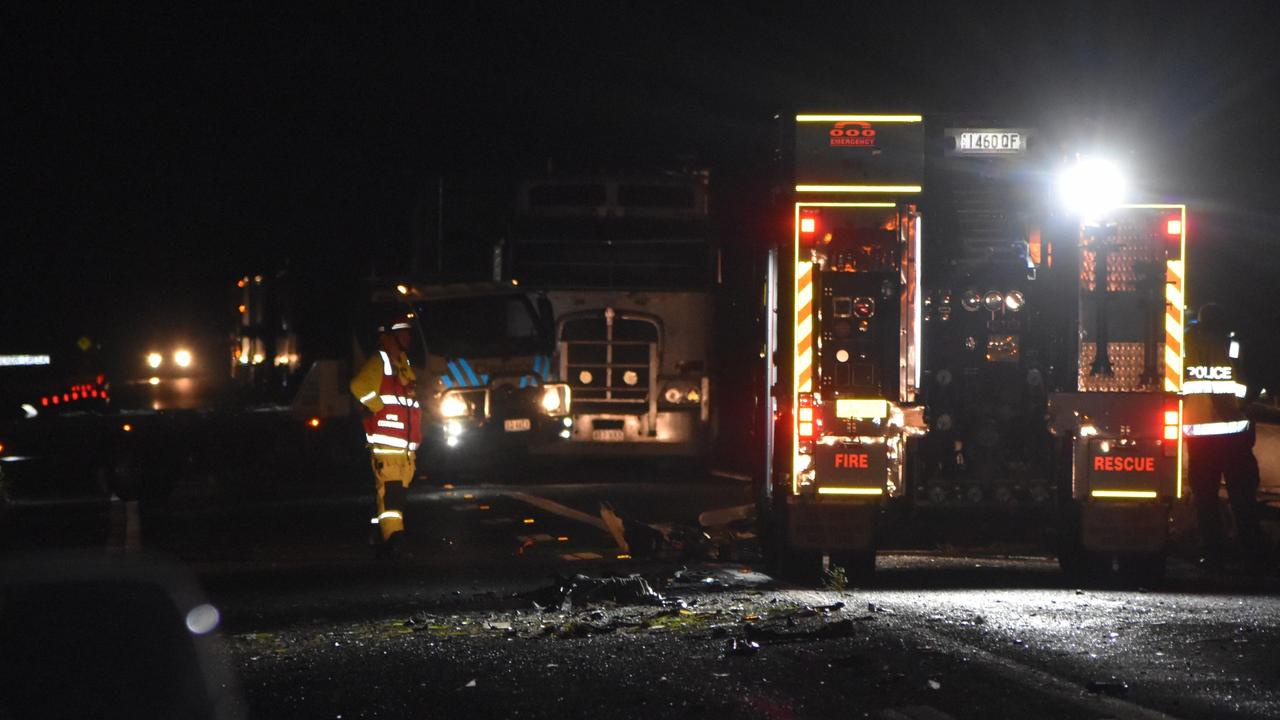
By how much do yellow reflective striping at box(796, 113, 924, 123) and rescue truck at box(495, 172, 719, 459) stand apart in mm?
9748

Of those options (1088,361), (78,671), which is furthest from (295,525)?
(78,671)

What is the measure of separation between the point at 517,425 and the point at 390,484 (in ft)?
27.6

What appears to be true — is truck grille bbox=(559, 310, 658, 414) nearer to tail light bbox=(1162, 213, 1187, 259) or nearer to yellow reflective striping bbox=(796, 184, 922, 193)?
yellow reflective striping bbox=(796, 184, 922, 193)

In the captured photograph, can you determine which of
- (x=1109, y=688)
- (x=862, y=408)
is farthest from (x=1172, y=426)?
(x=1109, y=688)

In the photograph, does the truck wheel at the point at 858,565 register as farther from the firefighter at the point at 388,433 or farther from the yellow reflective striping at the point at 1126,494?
the firefighter at the point at 388,433

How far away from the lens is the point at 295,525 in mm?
14422

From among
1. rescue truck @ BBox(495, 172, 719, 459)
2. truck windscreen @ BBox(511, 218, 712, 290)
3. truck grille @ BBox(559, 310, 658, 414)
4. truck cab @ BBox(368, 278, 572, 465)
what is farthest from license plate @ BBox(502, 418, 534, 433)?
truck windscreen @ BBox(511, 218, 712, 290)

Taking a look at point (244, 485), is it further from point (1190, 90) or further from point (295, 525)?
point (1190, 90)

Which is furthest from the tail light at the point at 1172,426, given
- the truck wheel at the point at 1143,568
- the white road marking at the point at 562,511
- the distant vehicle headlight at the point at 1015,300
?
the white road marking at the point at 562,511

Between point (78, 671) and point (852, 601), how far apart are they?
605 cm

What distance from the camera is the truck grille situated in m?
20.6

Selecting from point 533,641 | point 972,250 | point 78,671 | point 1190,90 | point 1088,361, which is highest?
point 1190,90

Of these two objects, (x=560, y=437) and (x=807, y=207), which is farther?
(x=560, y=437)

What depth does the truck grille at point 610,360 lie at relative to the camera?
811 inches
